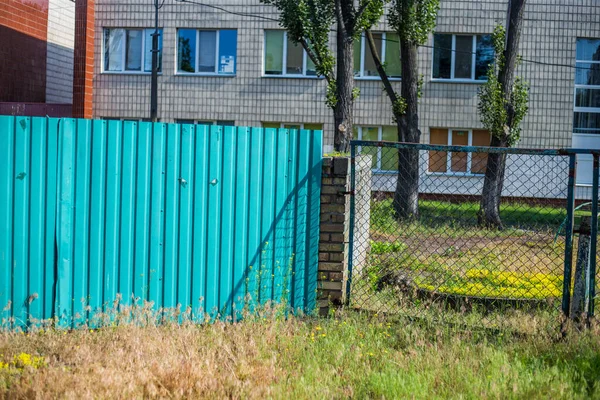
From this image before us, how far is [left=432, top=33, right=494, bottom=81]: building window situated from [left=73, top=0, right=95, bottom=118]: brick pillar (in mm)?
11156

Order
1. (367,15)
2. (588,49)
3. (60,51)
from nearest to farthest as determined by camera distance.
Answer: (367,15), (588,49), (60,51)

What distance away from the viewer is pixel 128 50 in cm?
2598

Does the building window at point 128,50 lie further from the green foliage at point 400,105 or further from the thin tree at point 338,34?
the green foliage at point 400,105

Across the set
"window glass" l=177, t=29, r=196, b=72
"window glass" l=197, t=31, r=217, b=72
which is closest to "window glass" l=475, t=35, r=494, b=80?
"window glass" l=197, t=31, r=217, b=72

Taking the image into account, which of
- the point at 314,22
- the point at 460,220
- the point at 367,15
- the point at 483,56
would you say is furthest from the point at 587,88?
the point at 314,22

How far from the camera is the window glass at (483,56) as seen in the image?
80.7 ft

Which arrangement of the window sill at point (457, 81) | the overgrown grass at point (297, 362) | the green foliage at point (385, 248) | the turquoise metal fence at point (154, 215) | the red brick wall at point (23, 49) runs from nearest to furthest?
the overgrown grass at point (297, 362) < the turquoise metal fence at point (154, 215) < the green foliage at point (385, 248) < the red brick wall at point (23, 49) < the window sill at point (457, 81)

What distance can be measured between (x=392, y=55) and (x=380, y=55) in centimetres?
38

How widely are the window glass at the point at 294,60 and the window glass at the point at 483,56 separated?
559 cm

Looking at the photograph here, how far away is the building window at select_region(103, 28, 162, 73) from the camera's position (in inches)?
1015

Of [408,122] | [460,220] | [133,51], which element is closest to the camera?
[460,220]

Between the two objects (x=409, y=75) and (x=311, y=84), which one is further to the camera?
(x=311, y=84)

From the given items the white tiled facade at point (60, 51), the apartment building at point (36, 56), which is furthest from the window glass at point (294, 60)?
the white tiled facade at point (60, 51)

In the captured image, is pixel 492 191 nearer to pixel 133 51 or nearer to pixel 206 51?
pixel 206 51
